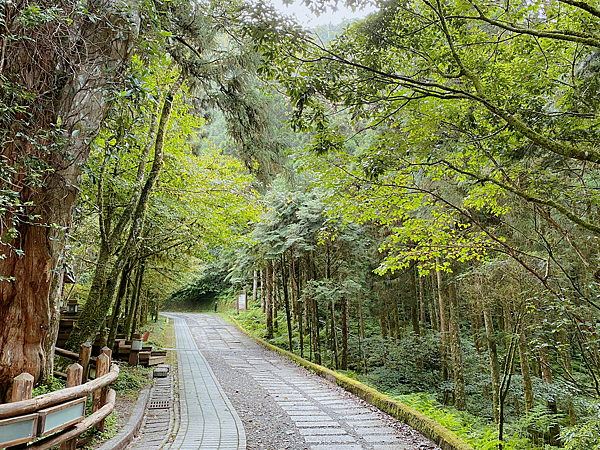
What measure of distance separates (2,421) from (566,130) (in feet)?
19.8

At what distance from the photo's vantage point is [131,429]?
17.6 ft

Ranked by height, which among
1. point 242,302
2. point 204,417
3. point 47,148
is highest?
point 47,148

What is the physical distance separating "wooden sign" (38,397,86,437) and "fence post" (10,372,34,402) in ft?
0.65

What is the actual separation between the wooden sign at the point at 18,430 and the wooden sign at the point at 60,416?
0.09m

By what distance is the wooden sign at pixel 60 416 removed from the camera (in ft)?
10.7

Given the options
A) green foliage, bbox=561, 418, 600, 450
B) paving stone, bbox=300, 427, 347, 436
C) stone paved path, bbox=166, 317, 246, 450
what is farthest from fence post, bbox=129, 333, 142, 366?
green foliage, bbox=561, 418, 600, 450

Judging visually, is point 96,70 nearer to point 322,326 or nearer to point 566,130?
point 566,130

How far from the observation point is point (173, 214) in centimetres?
1046

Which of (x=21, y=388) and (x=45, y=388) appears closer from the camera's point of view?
(x=21, y=388)

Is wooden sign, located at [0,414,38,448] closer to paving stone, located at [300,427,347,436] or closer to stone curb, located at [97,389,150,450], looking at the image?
stone curb, located at [97,389,150,450]

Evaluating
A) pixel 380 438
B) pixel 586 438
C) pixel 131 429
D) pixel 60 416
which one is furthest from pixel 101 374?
pixel 586 438

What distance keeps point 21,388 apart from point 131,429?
265 centimetres

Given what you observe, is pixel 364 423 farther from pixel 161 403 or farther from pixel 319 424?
pixel 161 403

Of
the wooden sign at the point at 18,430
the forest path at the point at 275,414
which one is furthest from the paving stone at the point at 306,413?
the wooden sign at the point at 18,430
